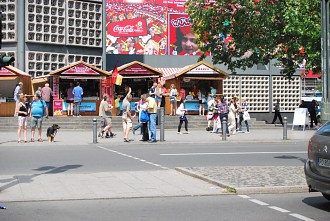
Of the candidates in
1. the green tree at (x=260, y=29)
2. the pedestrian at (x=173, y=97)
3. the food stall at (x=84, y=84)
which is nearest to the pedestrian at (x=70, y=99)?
the food stall at (x=84, y=84)

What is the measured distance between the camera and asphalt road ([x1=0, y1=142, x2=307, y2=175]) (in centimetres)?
1498

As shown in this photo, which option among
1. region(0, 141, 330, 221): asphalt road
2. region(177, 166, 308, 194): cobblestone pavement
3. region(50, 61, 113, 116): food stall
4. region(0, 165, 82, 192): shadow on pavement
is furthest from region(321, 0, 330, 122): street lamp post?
region(50, 61, 113, 116): food stall

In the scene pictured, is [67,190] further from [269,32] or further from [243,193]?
[269,32]

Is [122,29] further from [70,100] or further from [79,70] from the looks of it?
[70,100]

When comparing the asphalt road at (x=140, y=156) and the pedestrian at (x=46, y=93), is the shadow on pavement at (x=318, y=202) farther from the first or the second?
the pedestrian at (x=46, y=93)

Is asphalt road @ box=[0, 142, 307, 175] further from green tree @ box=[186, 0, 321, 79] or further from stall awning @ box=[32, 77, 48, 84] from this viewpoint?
stall awning @ box=[32, 77, 48, 84]

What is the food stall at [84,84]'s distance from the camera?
3328 centimetres

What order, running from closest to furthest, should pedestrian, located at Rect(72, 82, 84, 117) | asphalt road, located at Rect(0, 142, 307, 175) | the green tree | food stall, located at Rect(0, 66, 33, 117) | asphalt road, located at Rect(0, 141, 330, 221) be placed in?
1. asphalt road, located at Rect(0, 141, 330, 221)
2. asphalt road, located at Rect(0, 142, 307, 175)
3. the green tree
4. pedestrian, located at Rect(72, 82, 84, 117)
5. food stall, located at Rect(0, 66, 33, 117)

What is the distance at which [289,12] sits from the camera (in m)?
29.1

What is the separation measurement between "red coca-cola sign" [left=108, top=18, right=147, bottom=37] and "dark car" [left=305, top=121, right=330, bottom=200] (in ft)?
146

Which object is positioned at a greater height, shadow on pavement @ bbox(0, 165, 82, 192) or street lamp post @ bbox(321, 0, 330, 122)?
street lamp post @ bbox(321, 0, 330, 122)

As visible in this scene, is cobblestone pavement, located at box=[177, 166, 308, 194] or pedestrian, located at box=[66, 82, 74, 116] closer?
cobblestone pavement, located at box=[177, 166, 308, 194]

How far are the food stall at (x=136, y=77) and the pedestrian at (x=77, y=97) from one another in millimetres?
2835

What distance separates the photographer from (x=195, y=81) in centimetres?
3684
